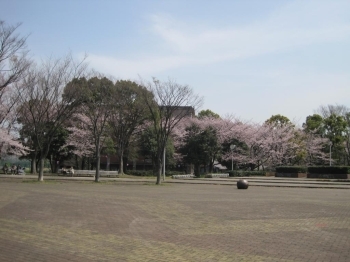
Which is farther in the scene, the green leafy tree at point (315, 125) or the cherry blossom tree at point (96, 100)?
the green leafy tree at point (315, 125)

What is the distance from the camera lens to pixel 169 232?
8406mm

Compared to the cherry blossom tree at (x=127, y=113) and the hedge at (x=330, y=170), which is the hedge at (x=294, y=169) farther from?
the cherry blossom tree at (x=127, y=113)

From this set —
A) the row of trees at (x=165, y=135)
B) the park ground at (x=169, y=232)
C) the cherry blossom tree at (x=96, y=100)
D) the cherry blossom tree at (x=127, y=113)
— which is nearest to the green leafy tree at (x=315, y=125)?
the row of trees at (x=165, y=135)

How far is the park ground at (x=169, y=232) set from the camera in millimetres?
6461

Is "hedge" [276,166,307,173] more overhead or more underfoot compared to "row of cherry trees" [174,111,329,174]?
more underfoot

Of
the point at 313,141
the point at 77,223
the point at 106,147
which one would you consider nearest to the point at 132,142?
the point at 106,147

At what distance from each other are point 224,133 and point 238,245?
4080 cm

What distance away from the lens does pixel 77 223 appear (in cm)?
916

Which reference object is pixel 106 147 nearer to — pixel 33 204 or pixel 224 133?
pixel 224 133

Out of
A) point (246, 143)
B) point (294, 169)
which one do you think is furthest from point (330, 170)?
point (246, 143)

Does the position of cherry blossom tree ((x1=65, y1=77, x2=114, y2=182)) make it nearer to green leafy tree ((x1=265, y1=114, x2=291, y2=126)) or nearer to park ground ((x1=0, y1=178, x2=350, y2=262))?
park ground ((x1=0, y1=178, x2=350, y2=262))

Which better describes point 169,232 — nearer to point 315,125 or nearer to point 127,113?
point 127,113

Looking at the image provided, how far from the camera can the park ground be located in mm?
6461

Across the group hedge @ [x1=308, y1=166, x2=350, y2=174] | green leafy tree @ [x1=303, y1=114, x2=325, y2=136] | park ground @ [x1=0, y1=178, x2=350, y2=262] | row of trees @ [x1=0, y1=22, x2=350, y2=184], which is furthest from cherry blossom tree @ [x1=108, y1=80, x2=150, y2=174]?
park ground @ [x1=0, y1=178, x2=350, y2=262]
